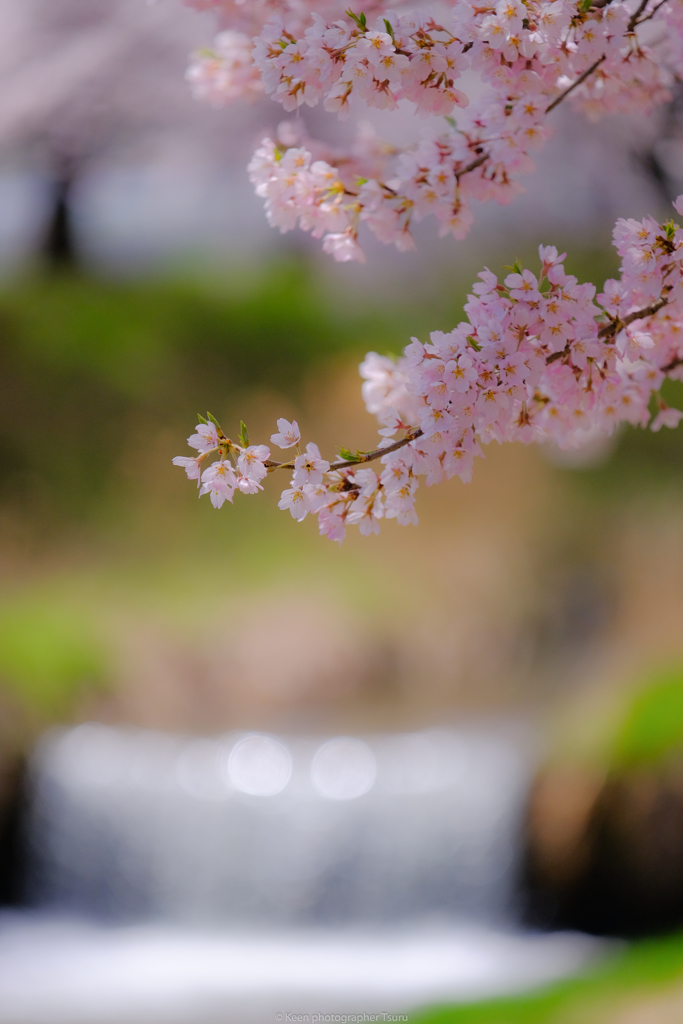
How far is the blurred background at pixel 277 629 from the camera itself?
2350mm

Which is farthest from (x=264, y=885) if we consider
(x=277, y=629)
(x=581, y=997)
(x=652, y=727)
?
(x=277, y=629)

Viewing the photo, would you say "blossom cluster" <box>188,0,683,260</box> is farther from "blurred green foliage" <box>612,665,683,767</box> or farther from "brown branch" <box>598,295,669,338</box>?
"blurred green foliage" <box>612,665,683,767</box>

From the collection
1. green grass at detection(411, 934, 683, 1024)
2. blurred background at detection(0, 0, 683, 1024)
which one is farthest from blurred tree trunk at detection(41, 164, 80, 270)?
green grass at detection(411, 934, 683, 1024)

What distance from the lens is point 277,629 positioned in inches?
174

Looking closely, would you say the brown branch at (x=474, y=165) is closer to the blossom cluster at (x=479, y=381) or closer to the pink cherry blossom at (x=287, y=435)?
the blossom cluster at (x=479, y=381)

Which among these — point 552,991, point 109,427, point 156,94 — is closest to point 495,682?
point 552,991

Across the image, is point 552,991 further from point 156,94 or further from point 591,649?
point 156,94

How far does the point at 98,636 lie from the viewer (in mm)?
4164

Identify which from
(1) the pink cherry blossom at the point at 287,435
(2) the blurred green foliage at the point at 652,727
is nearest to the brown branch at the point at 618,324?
(1) the pink cherry blossom at the point at 287,435

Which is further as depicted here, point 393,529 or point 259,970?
point 393,529

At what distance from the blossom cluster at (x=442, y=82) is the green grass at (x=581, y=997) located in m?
1.57

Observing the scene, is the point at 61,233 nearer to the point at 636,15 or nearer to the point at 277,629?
the point at 277,629

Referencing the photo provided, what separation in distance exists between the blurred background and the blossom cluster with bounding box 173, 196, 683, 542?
0.70 meters

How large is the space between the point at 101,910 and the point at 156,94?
4.89 meters
